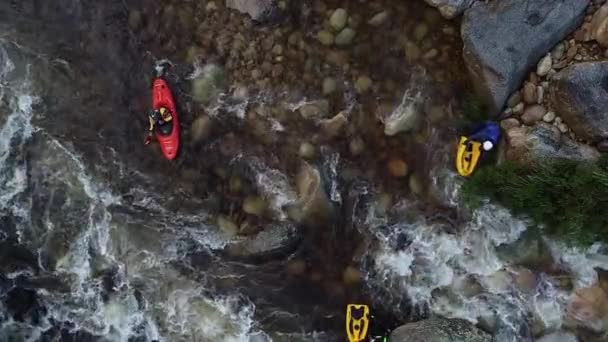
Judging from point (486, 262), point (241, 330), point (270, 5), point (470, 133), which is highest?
point (270, 5)

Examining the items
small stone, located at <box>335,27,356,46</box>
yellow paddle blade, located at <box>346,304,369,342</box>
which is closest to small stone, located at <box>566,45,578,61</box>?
small stone, located at <box>335,27,356,46</box>

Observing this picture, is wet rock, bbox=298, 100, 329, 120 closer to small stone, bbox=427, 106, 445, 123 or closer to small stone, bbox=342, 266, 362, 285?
small stone, bbox=427, 106, 445, 123

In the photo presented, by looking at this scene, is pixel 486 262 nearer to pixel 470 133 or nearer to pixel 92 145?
pixel 470 133

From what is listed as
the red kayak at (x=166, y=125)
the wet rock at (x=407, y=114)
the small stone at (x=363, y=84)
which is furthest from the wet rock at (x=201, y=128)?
the wet rock at (x=407, y=114)

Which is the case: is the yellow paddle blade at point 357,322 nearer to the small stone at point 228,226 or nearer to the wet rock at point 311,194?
the wet rock at point 311,194

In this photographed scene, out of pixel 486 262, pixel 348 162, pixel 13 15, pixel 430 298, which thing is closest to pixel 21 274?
pixel 13 15
